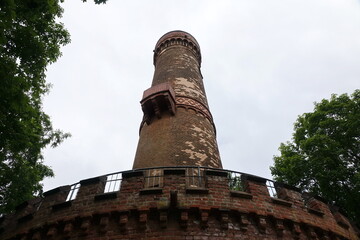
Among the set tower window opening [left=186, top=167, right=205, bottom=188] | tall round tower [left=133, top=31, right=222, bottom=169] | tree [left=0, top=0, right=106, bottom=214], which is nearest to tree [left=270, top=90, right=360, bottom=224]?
tall round tower [left=133, top=31, right=222, bottom=169]

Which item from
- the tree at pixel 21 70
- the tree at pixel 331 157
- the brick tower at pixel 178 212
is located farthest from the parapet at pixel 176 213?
the tree at pixel 331 157

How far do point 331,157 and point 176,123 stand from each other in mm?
8252

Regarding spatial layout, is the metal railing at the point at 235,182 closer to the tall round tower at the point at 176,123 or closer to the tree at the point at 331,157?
the tall round tower at the point at 176,123

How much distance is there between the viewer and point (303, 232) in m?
6.50

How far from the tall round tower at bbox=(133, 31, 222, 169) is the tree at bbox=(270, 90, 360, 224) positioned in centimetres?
578

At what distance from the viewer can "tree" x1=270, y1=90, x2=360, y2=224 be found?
13258mm

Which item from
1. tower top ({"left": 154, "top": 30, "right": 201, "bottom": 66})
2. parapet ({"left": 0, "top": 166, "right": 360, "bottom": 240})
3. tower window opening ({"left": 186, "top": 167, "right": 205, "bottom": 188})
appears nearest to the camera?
parapet ({"left": 0, "top": 166, "right": 360, "bottom": 240})

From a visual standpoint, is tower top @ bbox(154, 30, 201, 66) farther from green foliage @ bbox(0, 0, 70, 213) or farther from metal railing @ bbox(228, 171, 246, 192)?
metal railing @ bbox(228, 171, 246, 192)

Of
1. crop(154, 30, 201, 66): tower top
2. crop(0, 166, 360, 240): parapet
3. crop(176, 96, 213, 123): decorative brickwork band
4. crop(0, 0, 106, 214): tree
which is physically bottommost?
crop(0, 166, 360, 240): parapet

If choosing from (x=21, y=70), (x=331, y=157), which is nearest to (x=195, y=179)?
(x=21, y=70)

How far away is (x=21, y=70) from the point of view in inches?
315

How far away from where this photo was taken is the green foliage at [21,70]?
592cm

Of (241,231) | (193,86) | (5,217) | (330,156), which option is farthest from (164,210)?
(330,156)

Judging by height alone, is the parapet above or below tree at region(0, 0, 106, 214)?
below
